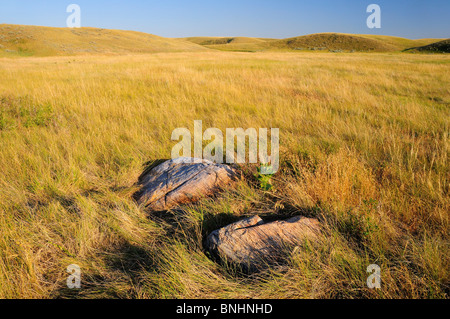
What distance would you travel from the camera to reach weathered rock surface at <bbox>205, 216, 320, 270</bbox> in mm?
1781

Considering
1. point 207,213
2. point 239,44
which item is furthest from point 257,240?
point 239,44

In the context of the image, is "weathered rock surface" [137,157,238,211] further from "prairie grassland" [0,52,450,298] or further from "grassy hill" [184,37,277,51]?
"grassy hill" [184,37,277,51]

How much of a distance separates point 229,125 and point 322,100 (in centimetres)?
322

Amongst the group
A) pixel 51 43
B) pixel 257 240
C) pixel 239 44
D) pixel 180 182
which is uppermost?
pixel 239 44

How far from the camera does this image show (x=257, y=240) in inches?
73.9

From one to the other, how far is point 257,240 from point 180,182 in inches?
48.7

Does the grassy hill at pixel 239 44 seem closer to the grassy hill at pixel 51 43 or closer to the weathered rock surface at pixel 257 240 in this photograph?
the grassy hill at pixel 51 43

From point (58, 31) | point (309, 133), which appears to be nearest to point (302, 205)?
point (309, 133)

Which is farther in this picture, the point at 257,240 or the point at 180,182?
the point at 180,182

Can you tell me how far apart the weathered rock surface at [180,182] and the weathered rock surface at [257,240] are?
2.46 feet

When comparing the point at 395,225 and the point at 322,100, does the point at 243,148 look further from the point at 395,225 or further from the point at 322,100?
the point at 322,100

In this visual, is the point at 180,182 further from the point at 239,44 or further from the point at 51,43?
the point at 239,44

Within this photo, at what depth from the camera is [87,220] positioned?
2.13m

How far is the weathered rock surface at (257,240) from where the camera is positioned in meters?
1.78
